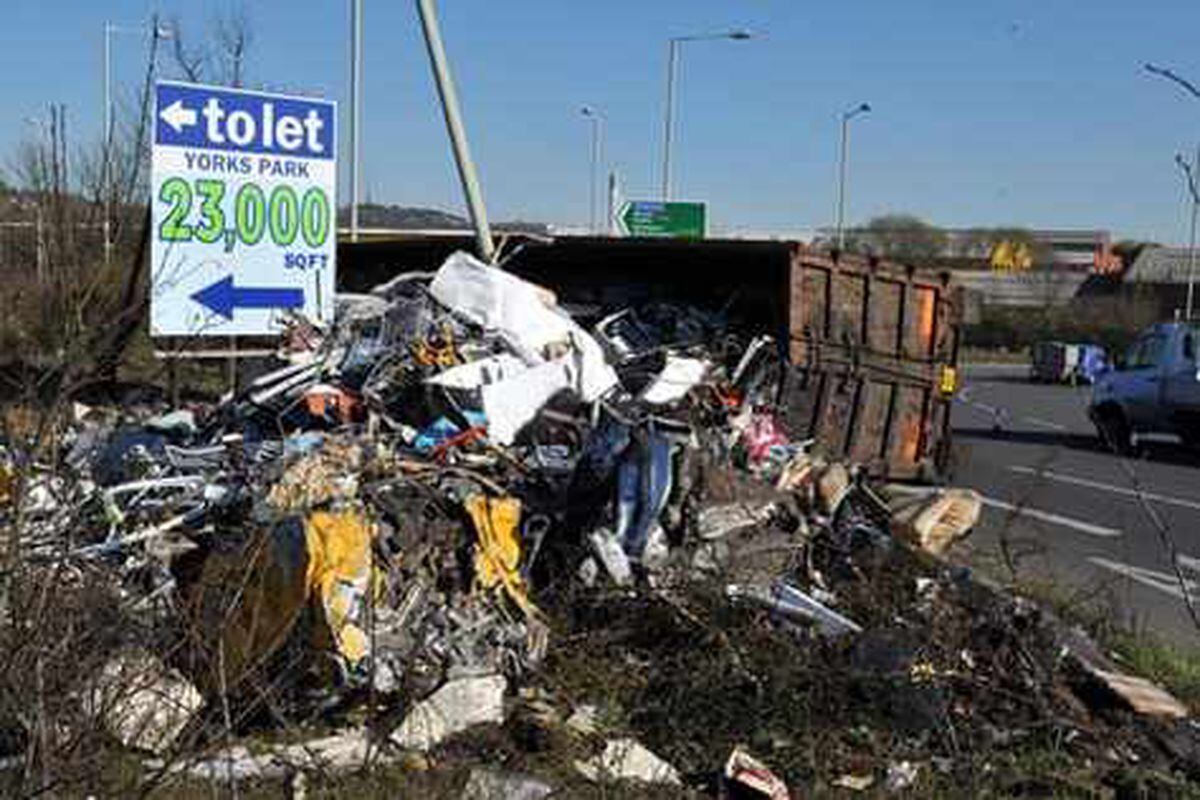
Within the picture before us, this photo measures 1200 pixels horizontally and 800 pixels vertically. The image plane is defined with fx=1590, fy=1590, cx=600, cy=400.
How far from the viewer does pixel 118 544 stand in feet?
23.3

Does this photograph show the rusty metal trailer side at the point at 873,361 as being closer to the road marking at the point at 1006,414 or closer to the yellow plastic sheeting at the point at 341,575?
the yellow plastic sheeting at the point at 341,575

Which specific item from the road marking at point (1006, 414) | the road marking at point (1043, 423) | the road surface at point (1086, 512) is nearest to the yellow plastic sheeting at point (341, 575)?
the road surface at point (1086, 512)

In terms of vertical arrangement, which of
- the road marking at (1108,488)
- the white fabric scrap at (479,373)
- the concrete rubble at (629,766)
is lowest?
the road marking at (1108,488)

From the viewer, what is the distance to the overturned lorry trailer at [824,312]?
1379 cm

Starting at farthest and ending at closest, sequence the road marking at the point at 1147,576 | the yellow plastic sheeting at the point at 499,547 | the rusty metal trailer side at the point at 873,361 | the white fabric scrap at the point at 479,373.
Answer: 1. the rusty metal trailer side at the point at 873,361
2. the road marking at the point at 1147,576
3. the white fabric scrap at the point at 479,373
4. the yellow plastic sheeting at the point at 499,547

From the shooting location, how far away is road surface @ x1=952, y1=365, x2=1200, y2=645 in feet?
32.5

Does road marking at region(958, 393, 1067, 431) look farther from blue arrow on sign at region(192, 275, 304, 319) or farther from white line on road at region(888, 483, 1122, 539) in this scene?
blue arrow on sign at region(192, 275, 304, 319)

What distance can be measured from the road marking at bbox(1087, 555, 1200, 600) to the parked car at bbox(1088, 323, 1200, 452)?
9.64 m

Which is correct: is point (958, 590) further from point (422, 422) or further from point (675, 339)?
point (675, 339)

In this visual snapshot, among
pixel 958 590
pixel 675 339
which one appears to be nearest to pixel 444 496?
pixel 958 590

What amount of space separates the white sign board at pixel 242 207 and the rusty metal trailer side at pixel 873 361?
13.4 ft

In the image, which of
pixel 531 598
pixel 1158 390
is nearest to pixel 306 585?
pixel 531 598

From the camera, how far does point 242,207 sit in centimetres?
1205

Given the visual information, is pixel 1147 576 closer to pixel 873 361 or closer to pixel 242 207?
pixel 873 361
